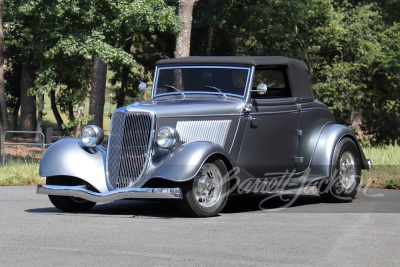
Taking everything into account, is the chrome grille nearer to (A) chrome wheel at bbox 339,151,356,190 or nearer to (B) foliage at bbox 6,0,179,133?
(A) chrome wheel at bbox 339,151,356,190

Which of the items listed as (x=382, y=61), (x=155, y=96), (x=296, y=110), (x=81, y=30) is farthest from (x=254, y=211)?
(x=382, y=61)

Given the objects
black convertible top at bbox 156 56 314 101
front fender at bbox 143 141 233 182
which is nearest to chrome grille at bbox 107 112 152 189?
front fender at bbox 143 141 233 182

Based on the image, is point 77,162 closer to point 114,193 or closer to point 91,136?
point 91,136

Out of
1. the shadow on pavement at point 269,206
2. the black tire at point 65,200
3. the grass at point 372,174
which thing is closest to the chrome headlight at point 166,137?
the shadow on pavement at point 269,206

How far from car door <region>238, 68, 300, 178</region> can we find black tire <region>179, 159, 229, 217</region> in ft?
2.10

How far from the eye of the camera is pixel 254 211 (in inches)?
395

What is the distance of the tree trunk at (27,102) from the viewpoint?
40625 millimetres

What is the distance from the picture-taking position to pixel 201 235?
7609mm

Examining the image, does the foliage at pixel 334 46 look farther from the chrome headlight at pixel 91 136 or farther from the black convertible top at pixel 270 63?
the chrome headlight at pixel 91 136

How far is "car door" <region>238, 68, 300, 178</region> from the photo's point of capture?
10000mm

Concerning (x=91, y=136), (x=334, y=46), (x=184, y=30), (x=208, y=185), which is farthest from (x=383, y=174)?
(x=334, y=46)

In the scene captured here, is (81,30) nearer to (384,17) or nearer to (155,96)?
(155,96)

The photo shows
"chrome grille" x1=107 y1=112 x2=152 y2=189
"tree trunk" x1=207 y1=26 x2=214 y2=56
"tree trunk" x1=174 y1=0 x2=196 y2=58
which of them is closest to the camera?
"chrome grille" x1=107 y1=112 x2=152 y2=189

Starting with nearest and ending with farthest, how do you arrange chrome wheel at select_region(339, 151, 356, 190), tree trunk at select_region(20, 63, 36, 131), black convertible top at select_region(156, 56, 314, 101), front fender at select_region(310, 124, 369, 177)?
black convertible top at select_region(156, 56, 314, 101) < front fender at select_region(310, 124, 369, 177) < chrome wheel at select_region(339, 151, 356, 190) < tree trunk at select_region(20, 63, 36, 131)
